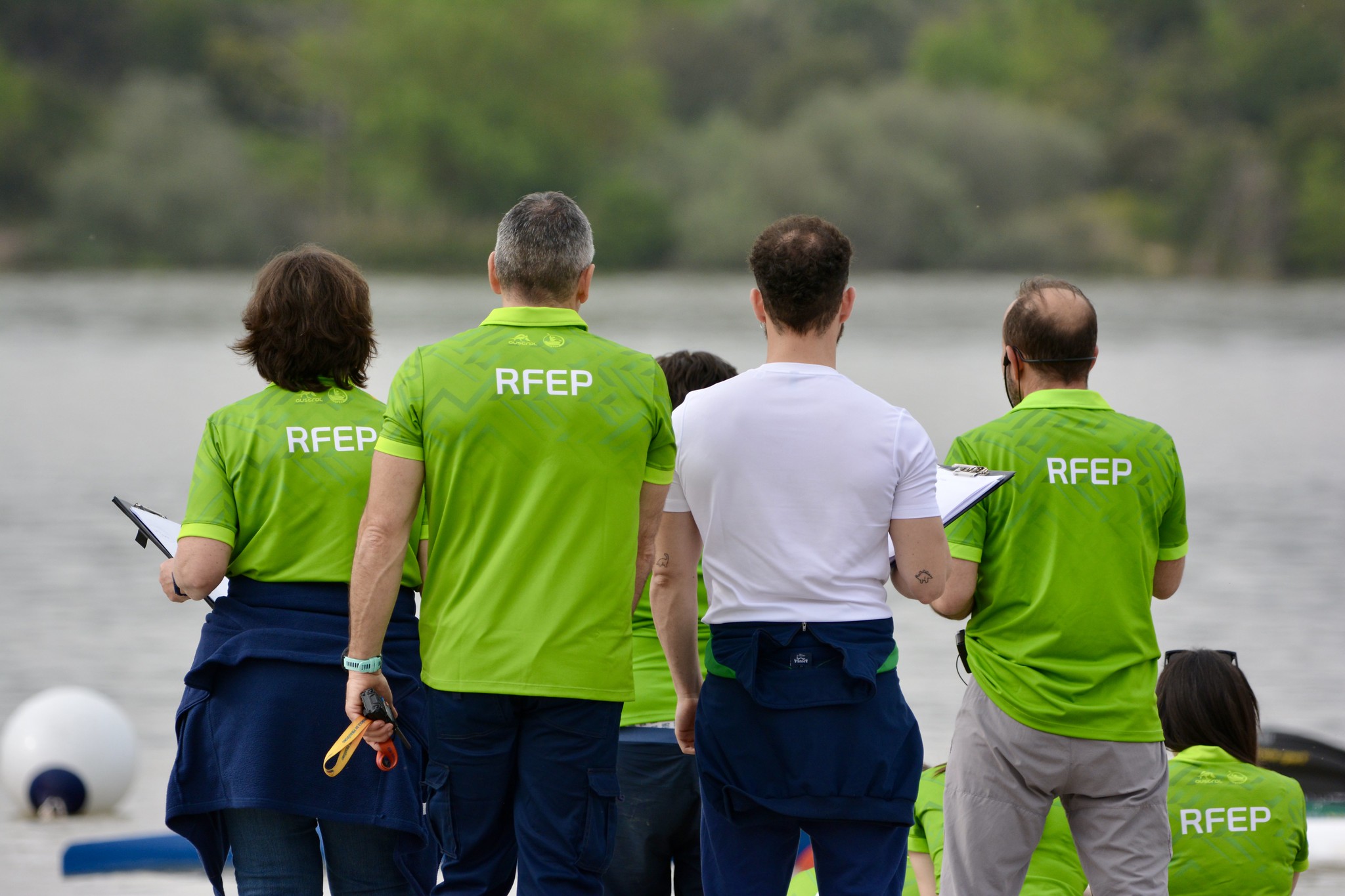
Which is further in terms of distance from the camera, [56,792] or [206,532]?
[56,792]

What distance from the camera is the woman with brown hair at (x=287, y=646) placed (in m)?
2.42

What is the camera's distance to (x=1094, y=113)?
45500 millimetres

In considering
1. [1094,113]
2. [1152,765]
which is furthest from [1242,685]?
[1094,113]

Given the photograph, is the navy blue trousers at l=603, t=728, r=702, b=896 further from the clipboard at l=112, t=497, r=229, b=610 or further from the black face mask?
the black face mask

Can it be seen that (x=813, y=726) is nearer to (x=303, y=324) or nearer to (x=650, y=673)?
(x=650, y=673)

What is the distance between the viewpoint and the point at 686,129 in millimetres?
46719

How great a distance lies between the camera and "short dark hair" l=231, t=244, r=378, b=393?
2506 millimetres

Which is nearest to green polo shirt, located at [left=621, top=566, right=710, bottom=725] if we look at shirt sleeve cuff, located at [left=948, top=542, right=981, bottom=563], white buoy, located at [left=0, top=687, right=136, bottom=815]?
shirt sleeve cuff, located at [left=948, top=542, right=981, bottom=563]

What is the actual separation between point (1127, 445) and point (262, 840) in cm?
159

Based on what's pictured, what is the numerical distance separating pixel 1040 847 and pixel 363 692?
1383 millimetres

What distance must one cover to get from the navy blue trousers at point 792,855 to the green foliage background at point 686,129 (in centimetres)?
3816

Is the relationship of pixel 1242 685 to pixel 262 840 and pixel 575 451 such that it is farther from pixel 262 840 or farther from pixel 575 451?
pixel 262 840

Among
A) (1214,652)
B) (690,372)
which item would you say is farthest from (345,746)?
(1214,652)

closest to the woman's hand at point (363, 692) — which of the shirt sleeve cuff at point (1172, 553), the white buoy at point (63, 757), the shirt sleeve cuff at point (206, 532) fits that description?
the shirt sleeve cuff at point (206, 532)
